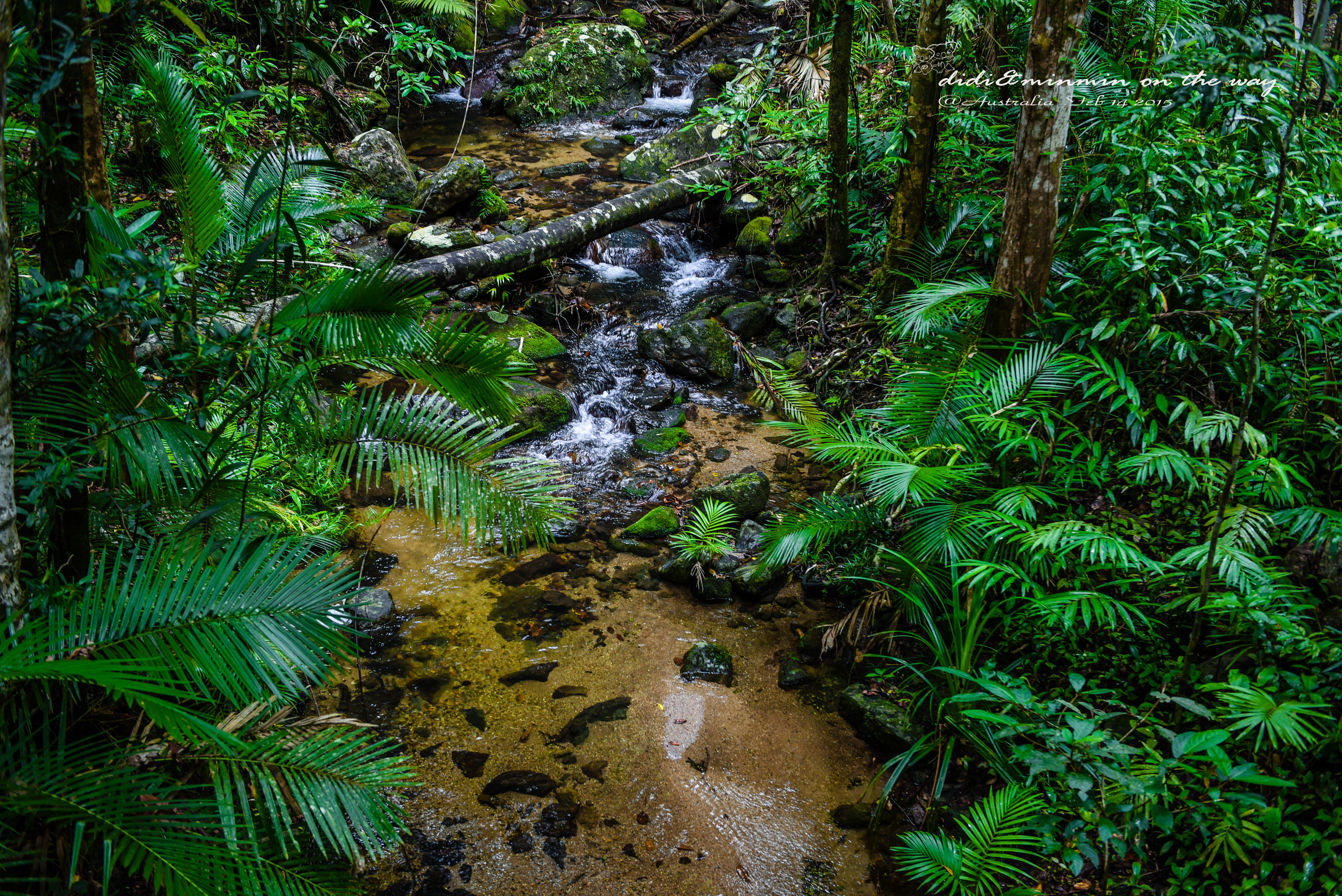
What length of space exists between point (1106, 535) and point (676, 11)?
44.5ft

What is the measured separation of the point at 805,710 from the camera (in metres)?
3.43

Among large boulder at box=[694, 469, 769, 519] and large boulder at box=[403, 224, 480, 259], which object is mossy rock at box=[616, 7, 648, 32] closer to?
large boulder at box=[403, 224, 480, 259]

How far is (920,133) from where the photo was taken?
5230 millimetres

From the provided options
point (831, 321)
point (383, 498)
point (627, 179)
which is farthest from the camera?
point (627, 179)

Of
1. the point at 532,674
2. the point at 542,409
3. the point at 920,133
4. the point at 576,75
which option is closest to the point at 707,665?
the point at 532,674

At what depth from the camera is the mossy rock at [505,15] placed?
12.0 m

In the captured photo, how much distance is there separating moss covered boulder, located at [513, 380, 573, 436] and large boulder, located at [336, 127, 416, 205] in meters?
3.31

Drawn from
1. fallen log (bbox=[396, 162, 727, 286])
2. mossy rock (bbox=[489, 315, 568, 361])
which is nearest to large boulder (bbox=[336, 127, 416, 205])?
fallen log (bbox=[396, 162, 727, 286])

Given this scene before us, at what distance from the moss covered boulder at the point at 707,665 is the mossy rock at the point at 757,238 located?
16.1ft

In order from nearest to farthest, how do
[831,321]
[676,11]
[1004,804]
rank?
1. [1004,804]
2. [831,321]
3. [676,11]

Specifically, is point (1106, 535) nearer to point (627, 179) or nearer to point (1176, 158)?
point (1176, 158)

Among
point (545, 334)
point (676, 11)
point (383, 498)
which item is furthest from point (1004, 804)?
point (676, 11)

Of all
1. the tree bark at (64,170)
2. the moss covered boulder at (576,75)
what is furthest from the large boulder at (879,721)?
the moss covered boulder at (576,75)

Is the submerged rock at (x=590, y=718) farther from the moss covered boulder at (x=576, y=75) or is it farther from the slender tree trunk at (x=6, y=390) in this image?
the moss covered boulder at (x=576, y=75)
